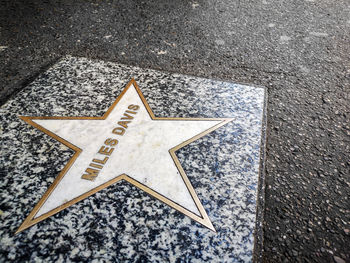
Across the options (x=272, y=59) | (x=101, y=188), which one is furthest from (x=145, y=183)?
(x=272, y=59)

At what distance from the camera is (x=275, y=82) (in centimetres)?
178

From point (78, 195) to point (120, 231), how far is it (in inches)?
9.5

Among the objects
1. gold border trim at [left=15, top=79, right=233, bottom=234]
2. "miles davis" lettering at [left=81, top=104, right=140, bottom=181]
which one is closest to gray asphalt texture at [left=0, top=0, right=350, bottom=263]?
gold border trim at [left=15, top=79, right=233, bottom=234]

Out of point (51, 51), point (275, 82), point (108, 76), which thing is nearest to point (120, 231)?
point (108, 76)

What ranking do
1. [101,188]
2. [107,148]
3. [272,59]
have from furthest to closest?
[272,59] → [107,148] → [101,188]

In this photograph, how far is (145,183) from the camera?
44.3 inches

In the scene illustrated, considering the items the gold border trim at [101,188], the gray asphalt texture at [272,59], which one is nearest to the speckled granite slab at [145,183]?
the gold border trim at [101,188]

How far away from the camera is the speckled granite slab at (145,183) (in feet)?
3.16

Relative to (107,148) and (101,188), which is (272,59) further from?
(101,188)

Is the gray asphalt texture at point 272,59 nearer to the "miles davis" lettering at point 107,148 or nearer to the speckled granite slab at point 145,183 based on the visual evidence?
the speckled granite slab at point 145,183

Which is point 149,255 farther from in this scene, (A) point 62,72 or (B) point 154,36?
(B) point 154,36

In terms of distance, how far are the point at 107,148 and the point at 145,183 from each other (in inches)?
10.7

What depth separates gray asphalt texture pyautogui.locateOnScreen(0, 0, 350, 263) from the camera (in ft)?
3.69

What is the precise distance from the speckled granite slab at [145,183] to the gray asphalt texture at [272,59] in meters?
0.13
